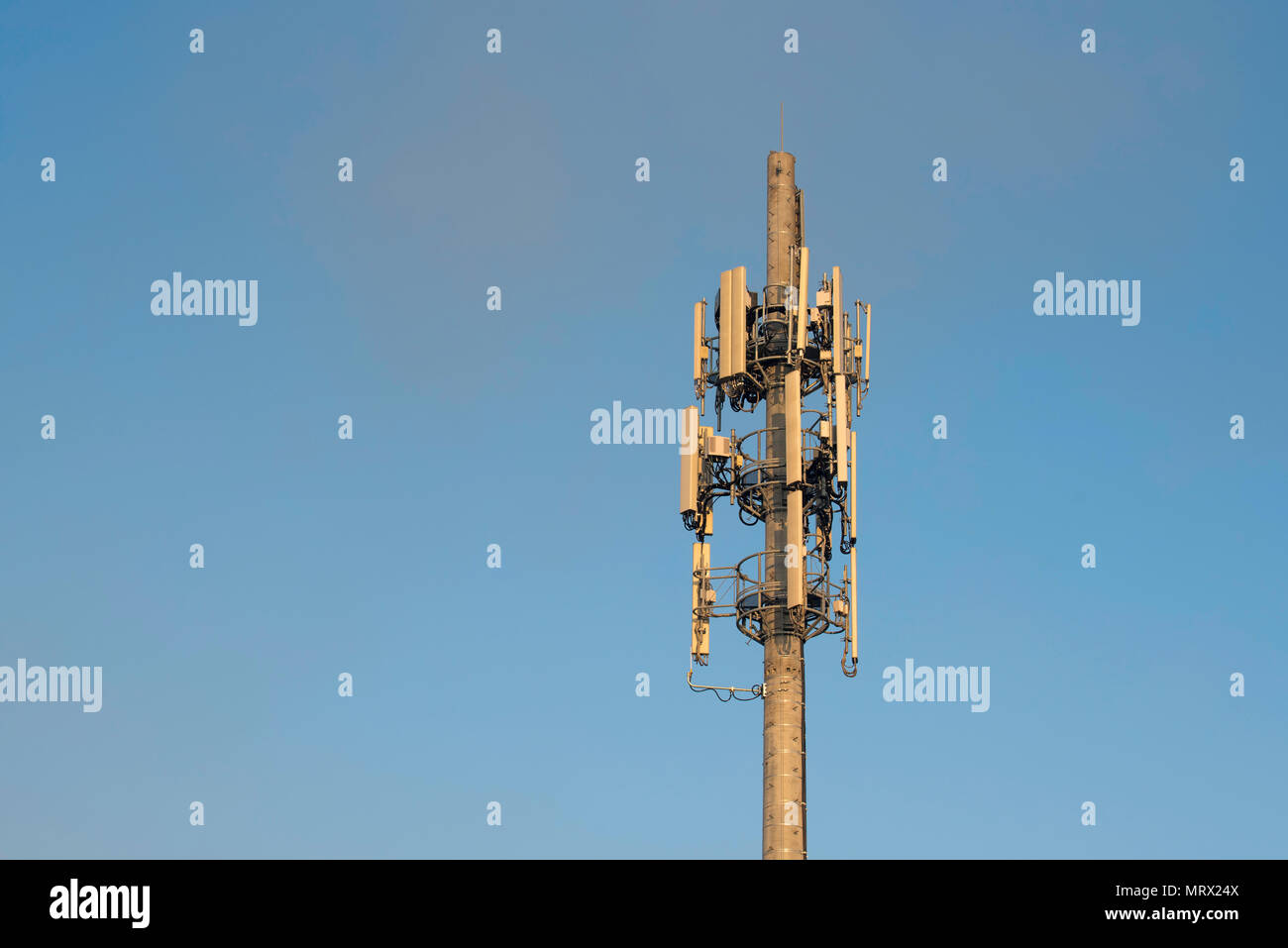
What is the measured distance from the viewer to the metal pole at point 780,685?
7738cm

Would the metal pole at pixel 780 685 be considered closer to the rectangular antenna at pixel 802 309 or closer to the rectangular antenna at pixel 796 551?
the rectangular antenna at pixel 796 551

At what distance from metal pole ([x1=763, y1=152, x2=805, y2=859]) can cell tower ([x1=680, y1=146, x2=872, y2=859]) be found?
0.16 feet

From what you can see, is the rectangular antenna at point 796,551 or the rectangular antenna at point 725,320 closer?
the rectangular antenna at point 796,551

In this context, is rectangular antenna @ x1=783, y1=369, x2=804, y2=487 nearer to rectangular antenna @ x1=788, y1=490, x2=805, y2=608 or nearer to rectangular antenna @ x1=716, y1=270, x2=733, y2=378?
rectangular antenna @ x1=788, y1=490, x2=805, y2=608

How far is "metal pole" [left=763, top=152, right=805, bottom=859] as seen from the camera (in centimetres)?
7738

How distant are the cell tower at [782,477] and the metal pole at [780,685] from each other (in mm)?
50

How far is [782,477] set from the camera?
83062 millimetres

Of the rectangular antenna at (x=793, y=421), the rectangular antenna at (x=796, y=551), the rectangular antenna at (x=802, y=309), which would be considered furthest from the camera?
the rectangular antenna at (x=802, y=309)
